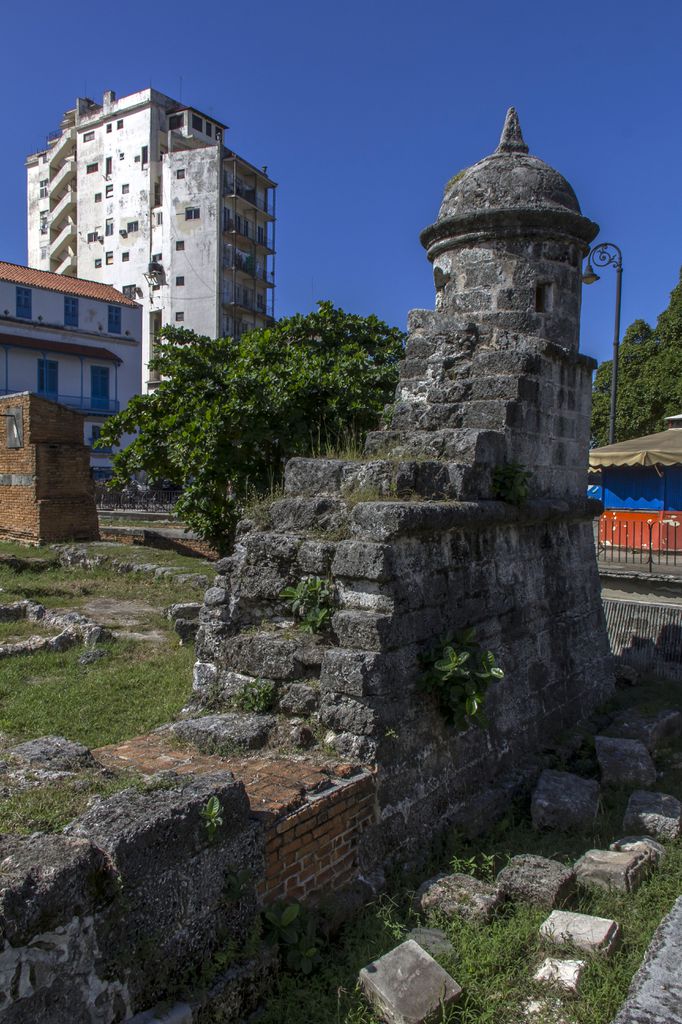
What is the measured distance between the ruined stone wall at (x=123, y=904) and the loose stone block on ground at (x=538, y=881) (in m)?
1.44

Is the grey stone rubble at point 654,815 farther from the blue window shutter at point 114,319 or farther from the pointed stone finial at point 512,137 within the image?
the blue window shutter at point 114,319

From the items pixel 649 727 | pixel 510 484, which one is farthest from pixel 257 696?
pixel 649 727

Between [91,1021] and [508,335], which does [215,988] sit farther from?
[508,335]

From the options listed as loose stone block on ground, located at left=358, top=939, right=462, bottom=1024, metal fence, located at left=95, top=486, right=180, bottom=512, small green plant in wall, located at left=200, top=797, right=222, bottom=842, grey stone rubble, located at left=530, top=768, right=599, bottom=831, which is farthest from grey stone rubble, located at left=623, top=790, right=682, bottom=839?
metal fence, located at left=95, top=486, right=180, bottom=512

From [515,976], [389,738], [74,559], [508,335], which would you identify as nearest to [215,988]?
[515,976]

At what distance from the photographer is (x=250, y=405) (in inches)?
389

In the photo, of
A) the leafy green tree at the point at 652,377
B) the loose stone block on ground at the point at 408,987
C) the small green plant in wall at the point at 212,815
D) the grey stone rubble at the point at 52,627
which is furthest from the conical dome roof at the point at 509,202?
the leafy green tree at the point at 652,377

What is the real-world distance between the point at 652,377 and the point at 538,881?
2396cm

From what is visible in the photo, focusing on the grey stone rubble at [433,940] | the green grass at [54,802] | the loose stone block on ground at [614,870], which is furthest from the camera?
the loose stone block on ground at [614,870]

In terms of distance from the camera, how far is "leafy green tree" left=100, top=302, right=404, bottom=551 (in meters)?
9.94

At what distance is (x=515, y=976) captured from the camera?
349cm

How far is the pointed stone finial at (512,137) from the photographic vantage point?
7785 mm

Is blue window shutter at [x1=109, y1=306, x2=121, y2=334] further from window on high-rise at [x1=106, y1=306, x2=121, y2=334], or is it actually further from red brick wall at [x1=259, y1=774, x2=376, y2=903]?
red brick wall at [x1=259, y1=774, x2=376, y2=903]

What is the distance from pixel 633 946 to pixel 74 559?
12001 millimetres
